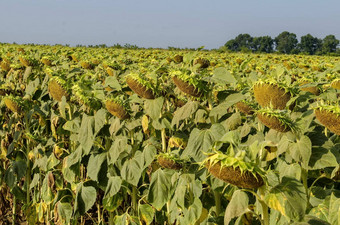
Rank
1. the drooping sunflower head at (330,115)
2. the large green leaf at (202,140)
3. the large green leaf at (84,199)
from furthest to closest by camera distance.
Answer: the large green leaf at (84,199), the large green leaf at (202,140), the drooping sunflower head at (330,115)

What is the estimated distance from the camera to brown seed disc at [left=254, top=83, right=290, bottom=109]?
2.14m

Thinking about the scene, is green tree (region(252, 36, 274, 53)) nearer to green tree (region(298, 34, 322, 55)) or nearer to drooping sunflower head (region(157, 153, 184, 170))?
green tree (region(298, 34, 322, 55))

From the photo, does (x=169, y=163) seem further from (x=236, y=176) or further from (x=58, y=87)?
(x=58, y=87)

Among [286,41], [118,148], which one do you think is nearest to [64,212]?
[118,148]

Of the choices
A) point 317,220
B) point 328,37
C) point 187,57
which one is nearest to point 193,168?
point 187,57

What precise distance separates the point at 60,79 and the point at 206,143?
1703mm

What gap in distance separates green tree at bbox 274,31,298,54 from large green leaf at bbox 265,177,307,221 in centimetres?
11645

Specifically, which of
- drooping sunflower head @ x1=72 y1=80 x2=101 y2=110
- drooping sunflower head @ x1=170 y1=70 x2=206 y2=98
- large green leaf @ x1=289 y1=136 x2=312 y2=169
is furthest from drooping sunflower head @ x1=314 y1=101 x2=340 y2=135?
drooping sunflower head @ x1=72 y1=80 x2=101 y2=110

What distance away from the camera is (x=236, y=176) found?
57.1 inches

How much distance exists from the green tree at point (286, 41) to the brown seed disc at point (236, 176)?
116609 mm

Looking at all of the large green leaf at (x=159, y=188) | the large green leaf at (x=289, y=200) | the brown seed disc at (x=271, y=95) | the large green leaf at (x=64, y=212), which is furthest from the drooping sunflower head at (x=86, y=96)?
the large green leaf at (x=289, y=200)

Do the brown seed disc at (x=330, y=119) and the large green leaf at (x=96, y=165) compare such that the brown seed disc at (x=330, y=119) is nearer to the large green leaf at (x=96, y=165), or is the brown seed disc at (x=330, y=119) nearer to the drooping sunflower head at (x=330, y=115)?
the drooping sunflower head at (x=330, y=115)

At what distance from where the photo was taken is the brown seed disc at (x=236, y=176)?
4.74 ft

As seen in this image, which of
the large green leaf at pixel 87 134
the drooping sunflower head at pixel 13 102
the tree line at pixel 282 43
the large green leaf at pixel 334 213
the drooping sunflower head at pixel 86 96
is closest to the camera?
the large green leaf at pixel 334 213
